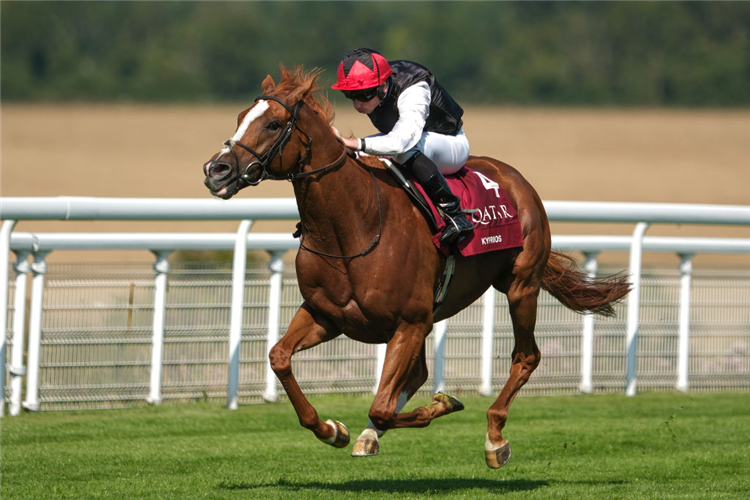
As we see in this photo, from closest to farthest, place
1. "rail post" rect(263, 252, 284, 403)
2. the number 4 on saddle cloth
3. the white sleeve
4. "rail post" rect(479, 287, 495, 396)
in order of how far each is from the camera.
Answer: the white sleeve, the number 4 on saddle cloth, "rail post" rect(263, 252, 284, 403), "rail post" rect(479, 287, 495, 396)

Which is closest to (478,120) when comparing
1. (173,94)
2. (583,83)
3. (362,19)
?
(583,83)

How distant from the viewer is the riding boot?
4.94m

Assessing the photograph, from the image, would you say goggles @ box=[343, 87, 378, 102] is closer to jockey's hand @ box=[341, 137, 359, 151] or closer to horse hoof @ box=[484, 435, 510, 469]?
jockey's hand @ box=[341, 137, 359, 151]

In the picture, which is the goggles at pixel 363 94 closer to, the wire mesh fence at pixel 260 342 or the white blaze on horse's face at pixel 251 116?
the white blaze on horse's face at pixel 251 116

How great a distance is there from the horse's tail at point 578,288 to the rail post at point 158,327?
87.4 inches

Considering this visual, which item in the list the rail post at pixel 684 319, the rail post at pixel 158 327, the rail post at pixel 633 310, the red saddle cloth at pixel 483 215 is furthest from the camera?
the rail post at pixel 684 319

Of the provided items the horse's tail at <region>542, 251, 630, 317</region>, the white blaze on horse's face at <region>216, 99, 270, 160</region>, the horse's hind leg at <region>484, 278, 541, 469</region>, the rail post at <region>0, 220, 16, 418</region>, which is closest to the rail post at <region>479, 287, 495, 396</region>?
the horse's tail at <region>542, 251, 630, 317</region>

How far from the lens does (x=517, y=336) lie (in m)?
5.71

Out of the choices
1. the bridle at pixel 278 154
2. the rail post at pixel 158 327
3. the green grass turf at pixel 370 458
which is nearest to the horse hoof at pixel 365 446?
the green grass turf at pixel 370 458

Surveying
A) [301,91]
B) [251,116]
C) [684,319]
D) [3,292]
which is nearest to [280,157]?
[251,116]

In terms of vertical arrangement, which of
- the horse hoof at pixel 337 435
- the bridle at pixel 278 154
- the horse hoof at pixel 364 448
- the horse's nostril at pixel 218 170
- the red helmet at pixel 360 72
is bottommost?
the horse hoof at pixel 364 448

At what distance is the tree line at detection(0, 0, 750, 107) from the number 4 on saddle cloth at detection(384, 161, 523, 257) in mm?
34915

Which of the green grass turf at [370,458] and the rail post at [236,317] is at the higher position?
the rail post at [236,317]

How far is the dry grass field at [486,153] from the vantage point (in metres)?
21.2
